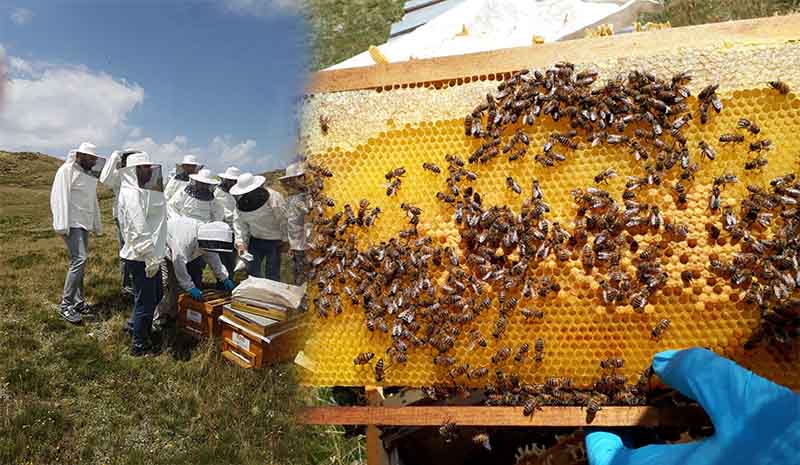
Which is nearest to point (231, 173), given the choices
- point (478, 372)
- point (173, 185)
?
point (173, 185)

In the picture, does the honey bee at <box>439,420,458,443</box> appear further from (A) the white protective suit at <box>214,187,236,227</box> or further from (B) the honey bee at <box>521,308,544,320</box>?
(A) the white protective suit at <box>214,187,236,227</box>

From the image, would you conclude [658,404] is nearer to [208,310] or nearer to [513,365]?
[513,365]

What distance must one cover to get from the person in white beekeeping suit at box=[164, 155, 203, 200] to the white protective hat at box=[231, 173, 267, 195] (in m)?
3.45

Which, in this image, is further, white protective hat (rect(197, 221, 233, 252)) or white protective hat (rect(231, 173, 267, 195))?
white protective hat (rect(197, 221, 233, 252))

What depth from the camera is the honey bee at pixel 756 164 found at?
2.43 meters

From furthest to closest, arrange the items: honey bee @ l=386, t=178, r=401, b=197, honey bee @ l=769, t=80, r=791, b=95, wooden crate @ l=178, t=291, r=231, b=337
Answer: wooden crate @ l=178, t=291, r=231, b=337
honey bee @ l=386, t=178, r=401, b=197
honey bee @ l=769, t=80, r=791, b=95

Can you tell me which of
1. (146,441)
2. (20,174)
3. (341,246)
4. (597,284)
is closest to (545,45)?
(597,284)

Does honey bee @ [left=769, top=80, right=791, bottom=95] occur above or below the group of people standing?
above

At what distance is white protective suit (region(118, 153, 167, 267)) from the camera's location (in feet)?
20.7

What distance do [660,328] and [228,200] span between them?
6319mm

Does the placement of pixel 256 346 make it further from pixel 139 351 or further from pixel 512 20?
pixel 512 20

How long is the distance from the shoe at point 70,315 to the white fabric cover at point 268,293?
3350mm

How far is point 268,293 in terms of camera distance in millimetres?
4719

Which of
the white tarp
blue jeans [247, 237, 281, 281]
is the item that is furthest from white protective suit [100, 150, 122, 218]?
the white tarp
